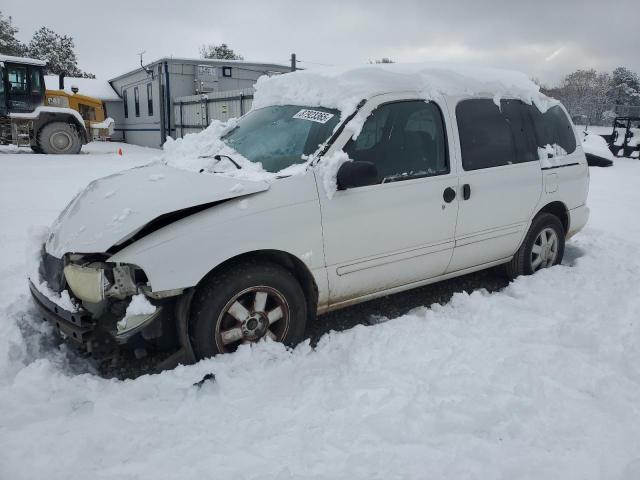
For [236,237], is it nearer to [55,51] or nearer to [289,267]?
[289,267]

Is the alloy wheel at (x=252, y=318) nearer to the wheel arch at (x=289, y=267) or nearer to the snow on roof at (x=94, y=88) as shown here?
the wheel arch at (x=289, y=267)

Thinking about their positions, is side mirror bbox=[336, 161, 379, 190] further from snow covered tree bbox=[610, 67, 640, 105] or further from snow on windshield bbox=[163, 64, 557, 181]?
snow covered tree bbox=[610, 67, 640, 105]

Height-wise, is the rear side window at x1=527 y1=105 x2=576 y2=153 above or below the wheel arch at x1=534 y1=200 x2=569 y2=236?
above

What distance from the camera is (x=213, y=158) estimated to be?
11.3ft

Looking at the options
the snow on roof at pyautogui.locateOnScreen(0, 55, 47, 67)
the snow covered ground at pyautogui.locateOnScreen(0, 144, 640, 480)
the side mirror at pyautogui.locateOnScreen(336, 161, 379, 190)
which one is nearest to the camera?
the snow covered ground at pyautogui.locateOnScreen(0, 144, 640, 480)

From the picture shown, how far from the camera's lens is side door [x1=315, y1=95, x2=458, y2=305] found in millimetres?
3225

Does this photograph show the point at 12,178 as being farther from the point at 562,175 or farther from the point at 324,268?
the point at 562,175

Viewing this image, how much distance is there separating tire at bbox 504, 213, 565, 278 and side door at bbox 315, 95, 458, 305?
106 centimetres

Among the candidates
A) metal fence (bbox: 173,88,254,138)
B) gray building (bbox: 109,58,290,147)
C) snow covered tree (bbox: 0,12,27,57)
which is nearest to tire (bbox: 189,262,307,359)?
metal fence (bbox: 173,88,254,138)

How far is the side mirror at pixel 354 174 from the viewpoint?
119 inches

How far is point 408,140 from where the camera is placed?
356 cm

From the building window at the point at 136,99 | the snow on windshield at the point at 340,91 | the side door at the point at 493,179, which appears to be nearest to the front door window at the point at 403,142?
the snow on windshield at the point at 340,91

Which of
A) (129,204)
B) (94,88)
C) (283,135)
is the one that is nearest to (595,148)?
(283,135)

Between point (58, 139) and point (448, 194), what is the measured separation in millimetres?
17533
